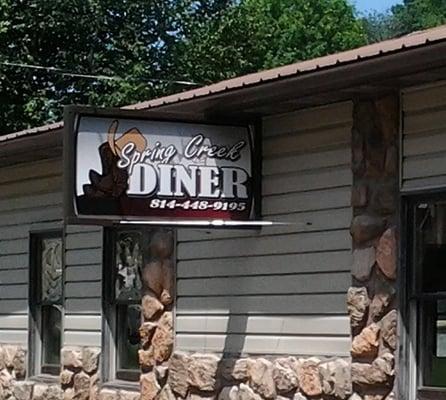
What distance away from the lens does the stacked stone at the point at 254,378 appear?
990cm

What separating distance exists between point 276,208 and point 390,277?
1.61 metres

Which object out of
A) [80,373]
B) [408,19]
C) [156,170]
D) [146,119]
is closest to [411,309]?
[156,170]

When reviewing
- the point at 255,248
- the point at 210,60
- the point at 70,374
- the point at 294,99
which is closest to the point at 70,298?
the point at 70,374

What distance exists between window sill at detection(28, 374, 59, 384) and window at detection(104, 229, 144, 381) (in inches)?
48.2

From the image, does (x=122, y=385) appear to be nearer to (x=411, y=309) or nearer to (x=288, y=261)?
(x=288, y=261)

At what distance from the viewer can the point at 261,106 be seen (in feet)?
34.3

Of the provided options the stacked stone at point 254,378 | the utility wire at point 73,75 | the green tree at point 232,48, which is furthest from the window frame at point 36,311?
the green tree at point 232,48

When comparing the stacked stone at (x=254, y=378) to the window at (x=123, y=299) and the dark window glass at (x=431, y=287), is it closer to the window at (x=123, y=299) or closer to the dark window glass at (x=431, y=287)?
the dark window glass at (x=431, y=287)

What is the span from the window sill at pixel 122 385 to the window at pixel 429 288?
3.88 meters

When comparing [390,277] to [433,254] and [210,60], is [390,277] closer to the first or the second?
[433,254]

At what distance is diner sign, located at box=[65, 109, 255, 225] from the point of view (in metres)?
10.2

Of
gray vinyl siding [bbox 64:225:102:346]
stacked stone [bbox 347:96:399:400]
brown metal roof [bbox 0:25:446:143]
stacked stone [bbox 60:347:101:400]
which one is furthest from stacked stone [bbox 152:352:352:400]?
brown metal roof [bbox 0:25:446:143]

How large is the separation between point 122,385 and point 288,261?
2.93m

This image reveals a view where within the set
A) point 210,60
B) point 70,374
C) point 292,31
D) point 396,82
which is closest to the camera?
point 396,82
